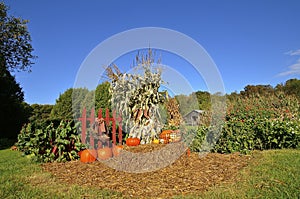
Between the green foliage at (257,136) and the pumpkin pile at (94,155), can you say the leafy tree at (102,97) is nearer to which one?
the pumpkin pile at (94,155)

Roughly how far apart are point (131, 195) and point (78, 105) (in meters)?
11.1

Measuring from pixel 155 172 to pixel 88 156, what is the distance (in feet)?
6.14

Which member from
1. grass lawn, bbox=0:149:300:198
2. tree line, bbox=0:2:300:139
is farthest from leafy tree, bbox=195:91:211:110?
grass lawn, bbox=0:149:300:198

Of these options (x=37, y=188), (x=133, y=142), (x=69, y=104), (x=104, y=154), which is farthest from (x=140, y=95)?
(x=69, y=104)

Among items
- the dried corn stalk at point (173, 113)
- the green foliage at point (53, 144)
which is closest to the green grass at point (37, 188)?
the green foliage at point (53, 144)

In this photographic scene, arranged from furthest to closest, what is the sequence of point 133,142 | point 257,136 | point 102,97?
point 102,97
point 133,142
point 257,136

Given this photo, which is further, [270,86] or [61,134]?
[270,86]

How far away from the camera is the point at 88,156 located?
506cm

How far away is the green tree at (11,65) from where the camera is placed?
1198cm

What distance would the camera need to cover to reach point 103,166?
4438 mm

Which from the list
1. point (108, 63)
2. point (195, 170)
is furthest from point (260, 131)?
point (108, 63)

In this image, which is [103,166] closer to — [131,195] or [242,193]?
[131,195]

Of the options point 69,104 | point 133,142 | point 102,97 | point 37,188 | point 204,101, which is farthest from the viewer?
point 204,101

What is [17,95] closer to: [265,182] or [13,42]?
[13,42]
